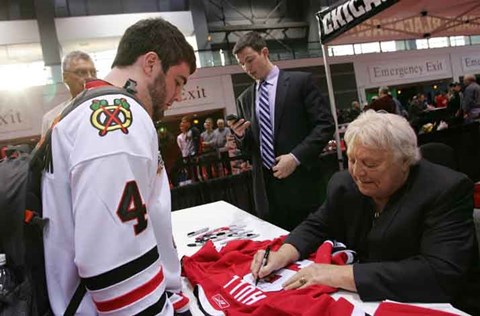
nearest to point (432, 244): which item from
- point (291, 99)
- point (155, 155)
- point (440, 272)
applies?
point (440, 272)

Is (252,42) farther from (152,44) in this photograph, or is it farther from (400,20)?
(400,20)

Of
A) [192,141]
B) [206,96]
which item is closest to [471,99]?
[192,141]

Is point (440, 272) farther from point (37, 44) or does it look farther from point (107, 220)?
point (37, 44)

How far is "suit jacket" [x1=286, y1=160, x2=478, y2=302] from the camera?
3.64 feet

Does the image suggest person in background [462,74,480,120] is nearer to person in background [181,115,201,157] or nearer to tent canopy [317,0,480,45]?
tent canopy [317,0,480,45]

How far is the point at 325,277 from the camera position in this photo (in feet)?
3.80

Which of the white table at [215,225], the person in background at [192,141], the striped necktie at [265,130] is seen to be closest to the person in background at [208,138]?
the person in background at [192,141]

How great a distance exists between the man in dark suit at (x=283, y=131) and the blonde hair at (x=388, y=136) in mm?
900

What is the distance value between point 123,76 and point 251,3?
1691 cm

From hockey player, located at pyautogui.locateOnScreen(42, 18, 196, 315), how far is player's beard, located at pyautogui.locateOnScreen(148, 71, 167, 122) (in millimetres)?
146

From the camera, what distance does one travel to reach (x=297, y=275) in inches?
47.3

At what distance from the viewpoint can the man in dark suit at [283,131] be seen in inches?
89.0

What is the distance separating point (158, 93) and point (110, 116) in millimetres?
268

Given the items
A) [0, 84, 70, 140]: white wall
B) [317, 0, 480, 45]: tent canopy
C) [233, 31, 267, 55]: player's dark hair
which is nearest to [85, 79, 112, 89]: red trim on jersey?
[233, 31, 267, 55]: player's dark hair
